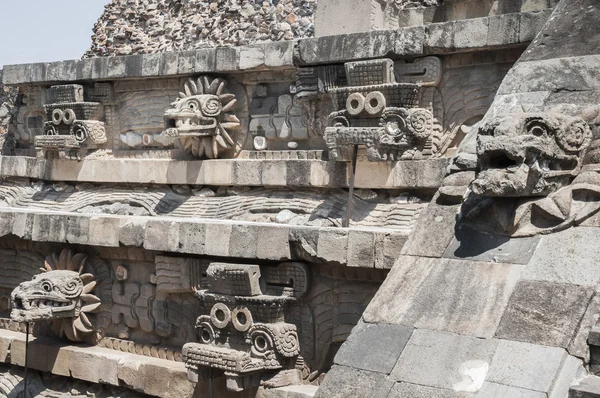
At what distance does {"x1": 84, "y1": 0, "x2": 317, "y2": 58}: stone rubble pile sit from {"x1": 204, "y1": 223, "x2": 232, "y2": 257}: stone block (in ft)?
25.8

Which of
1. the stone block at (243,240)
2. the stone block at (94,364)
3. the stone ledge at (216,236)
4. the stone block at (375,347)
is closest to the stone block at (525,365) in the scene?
the stone block at (375,347)

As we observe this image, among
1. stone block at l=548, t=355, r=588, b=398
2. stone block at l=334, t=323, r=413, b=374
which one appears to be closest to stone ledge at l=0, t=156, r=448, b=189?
stone block at l=334, t=323, r=413, b=374

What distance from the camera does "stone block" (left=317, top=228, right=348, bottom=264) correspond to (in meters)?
7.65

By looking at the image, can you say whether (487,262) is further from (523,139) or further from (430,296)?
(523,139)

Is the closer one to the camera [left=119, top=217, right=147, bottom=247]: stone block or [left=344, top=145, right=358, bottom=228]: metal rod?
[left=344, top=145, right=358, bottom=228]: metal rod

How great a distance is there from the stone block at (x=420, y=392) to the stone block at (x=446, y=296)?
1.37ft

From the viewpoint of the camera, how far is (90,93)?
11.5 m

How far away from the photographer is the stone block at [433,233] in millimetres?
5793

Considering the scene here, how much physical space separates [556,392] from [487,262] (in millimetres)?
1084

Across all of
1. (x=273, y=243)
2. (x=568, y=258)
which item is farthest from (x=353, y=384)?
(x=273, y=243)

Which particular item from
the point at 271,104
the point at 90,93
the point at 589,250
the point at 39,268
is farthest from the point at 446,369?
the point at 90,93

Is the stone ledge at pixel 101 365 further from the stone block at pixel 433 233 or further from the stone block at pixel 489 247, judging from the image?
the stone block at pixel 489 247

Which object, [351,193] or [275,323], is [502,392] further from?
[351,193]

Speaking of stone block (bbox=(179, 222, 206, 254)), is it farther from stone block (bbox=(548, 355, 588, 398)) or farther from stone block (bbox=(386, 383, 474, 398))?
stone block (bbox=(548, 355, 588, 398))
